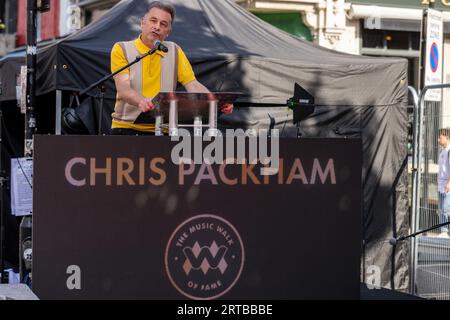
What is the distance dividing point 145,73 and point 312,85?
239 cm

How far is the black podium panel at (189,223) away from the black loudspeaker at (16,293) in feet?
0.30

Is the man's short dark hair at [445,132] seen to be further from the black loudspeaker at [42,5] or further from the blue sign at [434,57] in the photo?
the black loudspeaker at [42,5]

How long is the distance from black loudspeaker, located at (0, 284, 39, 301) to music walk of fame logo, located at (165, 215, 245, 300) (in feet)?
2.57

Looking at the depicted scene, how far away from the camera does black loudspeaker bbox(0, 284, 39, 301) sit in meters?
4.59

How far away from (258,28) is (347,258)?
4.66 m

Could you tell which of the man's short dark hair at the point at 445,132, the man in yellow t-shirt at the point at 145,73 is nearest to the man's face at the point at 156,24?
the man in yellow t-shirt at the point at 145,73

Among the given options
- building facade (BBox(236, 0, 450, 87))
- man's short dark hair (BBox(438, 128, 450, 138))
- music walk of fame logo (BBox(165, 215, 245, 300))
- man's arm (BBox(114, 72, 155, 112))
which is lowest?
music walk of fame logo (BBox(165, 215, 245, 300))

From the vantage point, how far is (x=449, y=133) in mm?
8523

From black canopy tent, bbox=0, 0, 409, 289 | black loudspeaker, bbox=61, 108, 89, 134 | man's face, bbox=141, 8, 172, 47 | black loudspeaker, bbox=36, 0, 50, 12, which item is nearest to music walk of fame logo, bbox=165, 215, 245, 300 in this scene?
man's face, bbox=141, 8, 172, 47

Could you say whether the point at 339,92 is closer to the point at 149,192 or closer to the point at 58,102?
the point at 58,102

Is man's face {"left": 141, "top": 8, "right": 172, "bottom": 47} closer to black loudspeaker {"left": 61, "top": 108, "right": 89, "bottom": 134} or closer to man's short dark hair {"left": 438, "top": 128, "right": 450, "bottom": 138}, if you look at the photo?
black loudspeaker {"left": 61, "top": 108, "right": 89, "bottom": 134}

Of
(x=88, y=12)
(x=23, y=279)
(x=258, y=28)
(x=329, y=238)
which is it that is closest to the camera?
(x=329, y=238)

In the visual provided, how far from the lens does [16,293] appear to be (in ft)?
15.7

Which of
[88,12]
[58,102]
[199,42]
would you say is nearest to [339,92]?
[199,42]
